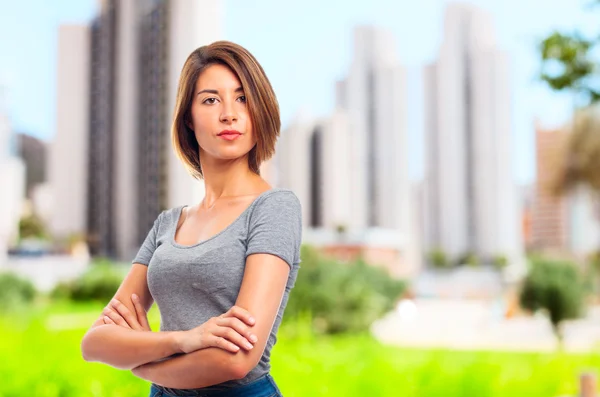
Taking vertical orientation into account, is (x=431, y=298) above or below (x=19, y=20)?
below

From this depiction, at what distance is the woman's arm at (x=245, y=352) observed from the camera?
25.9 inches

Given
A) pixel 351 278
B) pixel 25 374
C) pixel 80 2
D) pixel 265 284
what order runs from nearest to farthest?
1. pixel 265 284
2. pixel 25 374
3. pixel 351 278
4. pixel 80 2

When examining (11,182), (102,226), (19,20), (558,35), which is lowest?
(102,226)

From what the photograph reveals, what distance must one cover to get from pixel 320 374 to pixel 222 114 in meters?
2.21

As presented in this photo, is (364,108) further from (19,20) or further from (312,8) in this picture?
(19,20)

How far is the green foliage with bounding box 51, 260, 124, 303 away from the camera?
1311 centimetres

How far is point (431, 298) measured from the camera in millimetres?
28344

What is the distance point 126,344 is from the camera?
72 centimetres

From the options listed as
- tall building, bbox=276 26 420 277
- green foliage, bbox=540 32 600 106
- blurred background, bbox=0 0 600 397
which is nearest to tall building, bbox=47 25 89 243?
blurred background, bbox=0 0 600 397

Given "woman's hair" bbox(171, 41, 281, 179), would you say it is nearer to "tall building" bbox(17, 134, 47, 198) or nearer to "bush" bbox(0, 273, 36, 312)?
"bush" bbox(0, 273, 36, 312)

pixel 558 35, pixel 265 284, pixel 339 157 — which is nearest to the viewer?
pixel 265 284

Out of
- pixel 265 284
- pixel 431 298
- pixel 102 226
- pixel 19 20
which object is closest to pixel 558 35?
pixel 265 284

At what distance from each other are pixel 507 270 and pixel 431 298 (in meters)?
3.31

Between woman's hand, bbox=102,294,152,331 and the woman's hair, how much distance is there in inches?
8.4
